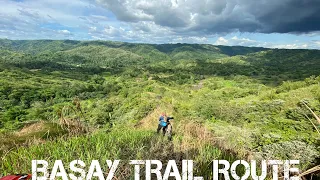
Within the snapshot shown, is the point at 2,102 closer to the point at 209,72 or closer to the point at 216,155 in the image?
the point at 216,155

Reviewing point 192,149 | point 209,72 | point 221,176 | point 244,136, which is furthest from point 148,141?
point 209,72

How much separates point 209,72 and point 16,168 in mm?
161926

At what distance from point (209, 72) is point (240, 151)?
159 meters

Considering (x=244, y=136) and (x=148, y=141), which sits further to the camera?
(x=244, y=136)

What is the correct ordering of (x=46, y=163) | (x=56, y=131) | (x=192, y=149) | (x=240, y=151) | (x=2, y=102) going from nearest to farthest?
(x=46, y=163) < (x=192, y=149) < (x=240, y=151) < (x=56, y=131) < (x=2, y=102)

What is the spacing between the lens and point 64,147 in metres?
4.68

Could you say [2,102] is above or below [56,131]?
below

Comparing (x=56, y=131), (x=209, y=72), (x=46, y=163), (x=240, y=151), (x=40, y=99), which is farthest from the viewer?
(x=209, y=72)

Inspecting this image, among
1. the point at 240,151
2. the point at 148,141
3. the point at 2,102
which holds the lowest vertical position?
the point at 2,102

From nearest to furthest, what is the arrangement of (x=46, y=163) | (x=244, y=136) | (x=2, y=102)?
(x=46, y=163) → (x=244, y=136) → (x=2, y=102)

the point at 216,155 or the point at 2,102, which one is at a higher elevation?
the point at 216,155

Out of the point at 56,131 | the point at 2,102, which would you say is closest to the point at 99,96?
the point at 2,102

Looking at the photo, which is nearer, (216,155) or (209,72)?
(216,155)

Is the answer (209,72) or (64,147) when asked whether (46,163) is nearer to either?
(64,147)
